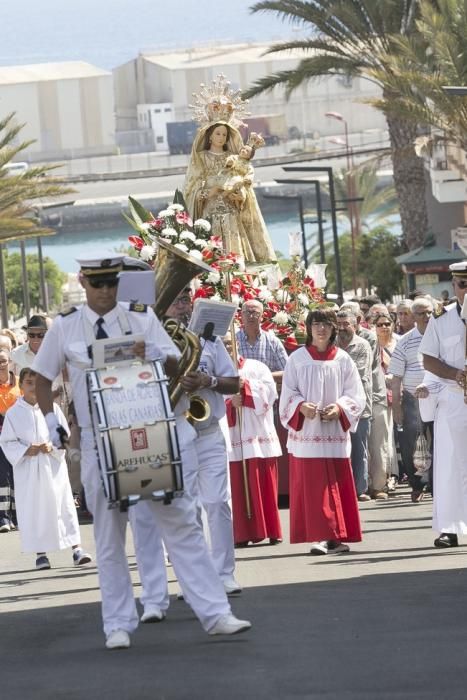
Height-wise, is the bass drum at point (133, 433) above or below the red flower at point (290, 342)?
above

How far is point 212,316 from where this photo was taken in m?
10.8

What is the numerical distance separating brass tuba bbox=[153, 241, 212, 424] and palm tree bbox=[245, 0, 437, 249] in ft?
76.3

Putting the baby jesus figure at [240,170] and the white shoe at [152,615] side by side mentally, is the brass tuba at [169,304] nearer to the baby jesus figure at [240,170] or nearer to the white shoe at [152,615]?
the white shoe at [152,615]

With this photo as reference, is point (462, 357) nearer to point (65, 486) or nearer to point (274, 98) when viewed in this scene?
point (65, 486)

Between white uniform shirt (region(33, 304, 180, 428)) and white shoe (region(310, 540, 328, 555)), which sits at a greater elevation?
white uniform shirt (region(33, 304, 180, 428))

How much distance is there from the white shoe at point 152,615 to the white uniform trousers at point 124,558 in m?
0.79

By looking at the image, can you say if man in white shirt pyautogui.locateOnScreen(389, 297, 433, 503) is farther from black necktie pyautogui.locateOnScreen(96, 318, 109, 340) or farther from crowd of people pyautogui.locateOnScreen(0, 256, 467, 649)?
black necktie pyautogui.locateOnScreen(96, 318, 109, 340)

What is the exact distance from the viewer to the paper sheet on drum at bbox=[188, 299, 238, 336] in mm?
10766

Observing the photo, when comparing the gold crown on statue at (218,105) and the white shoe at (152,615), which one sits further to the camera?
the gold crown on statue at (218,105)

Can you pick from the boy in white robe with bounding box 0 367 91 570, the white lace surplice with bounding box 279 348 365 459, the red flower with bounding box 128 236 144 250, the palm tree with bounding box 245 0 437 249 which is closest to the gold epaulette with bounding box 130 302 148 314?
the white lace surplice with bounding box 279 348 365 459

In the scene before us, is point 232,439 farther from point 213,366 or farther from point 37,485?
point 213,366

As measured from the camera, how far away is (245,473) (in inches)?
572

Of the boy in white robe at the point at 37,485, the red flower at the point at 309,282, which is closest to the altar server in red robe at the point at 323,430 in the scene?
the boy in white robe at the point at 37,485

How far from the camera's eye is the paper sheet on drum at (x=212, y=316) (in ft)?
35.3
